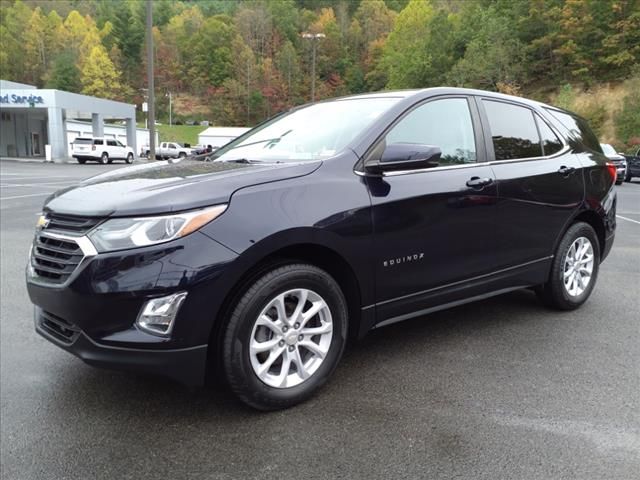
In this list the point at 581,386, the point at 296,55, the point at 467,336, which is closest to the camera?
the point at 581,386

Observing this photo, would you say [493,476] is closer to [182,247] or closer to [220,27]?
[182,247]

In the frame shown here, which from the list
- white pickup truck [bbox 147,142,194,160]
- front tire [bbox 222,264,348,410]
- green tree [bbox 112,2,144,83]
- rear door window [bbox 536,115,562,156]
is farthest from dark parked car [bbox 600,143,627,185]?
green tree [bbox 112,2,144,83]

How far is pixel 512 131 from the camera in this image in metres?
4.04

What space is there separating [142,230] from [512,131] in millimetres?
2883

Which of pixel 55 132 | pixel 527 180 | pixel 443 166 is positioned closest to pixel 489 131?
pixel 527 180

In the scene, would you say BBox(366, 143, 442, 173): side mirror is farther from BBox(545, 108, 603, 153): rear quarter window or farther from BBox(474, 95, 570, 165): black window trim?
BBox(545, 108, 603, 153): rear quarter window

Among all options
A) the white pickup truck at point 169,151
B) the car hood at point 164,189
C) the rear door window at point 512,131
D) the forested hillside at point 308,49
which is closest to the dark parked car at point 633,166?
the rear door window at point 512,131

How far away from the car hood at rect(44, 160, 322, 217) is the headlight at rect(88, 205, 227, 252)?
0.12 ft

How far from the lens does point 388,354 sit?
358 centimetres

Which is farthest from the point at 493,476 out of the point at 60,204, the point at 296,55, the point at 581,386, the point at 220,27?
the point at 220,27

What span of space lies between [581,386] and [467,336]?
0.92 meters

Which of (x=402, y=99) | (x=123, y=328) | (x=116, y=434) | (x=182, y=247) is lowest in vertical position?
(x=116, y=434)

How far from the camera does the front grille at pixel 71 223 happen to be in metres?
2.52

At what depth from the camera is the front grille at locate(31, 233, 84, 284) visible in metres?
2.50
